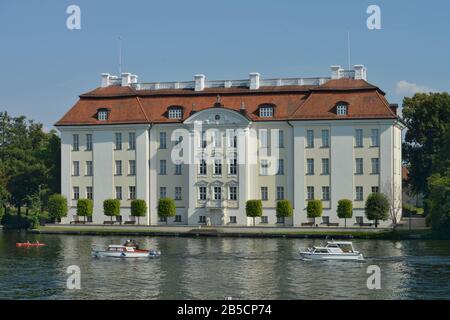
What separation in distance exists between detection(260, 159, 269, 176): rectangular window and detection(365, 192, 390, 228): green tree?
13.6 meters

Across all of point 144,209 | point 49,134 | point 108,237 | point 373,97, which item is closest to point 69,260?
point 108,237

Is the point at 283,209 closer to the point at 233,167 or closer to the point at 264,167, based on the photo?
the point at 264,167

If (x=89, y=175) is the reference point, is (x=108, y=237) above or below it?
below

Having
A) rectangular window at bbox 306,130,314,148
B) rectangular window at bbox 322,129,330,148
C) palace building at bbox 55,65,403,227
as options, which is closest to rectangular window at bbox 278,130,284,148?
palace building at bbox 55,65,403,227

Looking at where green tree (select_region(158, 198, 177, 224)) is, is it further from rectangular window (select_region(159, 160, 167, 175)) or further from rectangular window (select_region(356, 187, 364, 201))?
rectangular window (select_region(356, 187, 364, 201))

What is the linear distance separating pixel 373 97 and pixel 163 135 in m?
25.0

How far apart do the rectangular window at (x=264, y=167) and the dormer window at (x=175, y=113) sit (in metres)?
11.2

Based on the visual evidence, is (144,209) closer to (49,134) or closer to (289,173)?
(289,173)

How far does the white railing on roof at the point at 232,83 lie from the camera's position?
10419cm

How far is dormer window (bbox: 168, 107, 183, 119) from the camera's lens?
10594 centimetres

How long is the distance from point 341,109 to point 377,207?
1208 cm

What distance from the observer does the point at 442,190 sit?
284ft

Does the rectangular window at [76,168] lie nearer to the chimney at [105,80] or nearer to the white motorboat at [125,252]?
the chimney at [105,80]
